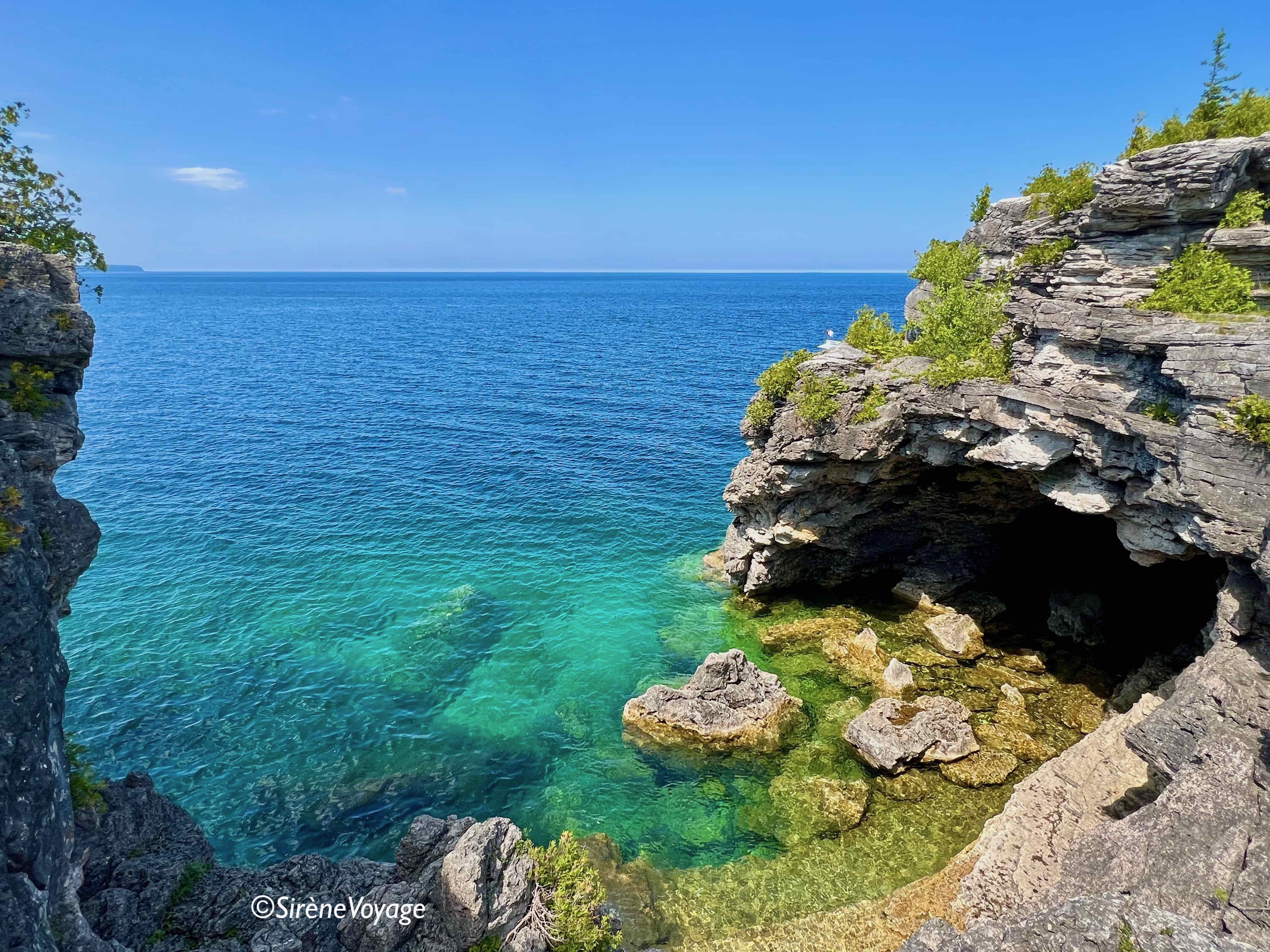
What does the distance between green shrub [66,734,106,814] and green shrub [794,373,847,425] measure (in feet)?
87.8

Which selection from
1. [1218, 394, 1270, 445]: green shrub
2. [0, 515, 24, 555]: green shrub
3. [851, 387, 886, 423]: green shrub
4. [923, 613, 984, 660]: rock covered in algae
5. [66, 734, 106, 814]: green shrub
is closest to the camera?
[0, 515, 24, 555]: green shrub

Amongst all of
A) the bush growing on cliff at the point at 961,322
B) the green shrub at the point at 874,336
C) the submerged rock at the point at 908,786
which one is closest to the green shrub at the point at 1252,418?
the bush growing on cliff at the point at 961,322

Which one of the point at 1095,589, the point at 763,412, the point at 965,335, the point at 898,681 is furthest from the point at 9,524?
the point at 1095,589

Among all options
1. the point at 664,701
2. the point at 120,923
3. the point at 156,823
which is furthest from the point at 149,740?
the point at 664,701

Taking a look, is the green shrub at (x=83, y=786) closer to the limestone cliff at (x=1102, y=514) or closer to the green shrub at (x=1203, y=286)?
the limestone cliff at (x=1102, y=514)

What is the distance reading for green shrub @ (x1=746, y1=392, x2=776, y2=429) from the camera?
3133 centimetres

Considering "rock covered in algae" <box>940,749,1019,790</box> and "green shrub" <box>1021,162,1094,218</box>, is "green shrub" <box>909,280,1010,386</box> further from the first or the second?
"rock covered in algae" <box>940,749,1019,790</box>

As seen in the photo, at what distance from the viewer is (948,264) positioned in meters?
31.8

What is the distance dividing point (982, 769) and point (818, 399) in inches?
622

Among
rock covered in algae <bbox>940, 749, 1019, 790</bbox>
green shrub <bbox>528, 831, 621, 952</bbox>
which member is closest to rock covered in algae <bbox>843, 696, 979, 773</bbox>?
rock covered in algae <bbox>940, 749, 1019, 790</bbox>

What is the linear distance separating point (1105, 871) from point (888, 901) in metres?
5.80

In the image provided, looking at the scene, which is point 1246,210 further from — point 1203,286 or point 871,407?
point 871,407

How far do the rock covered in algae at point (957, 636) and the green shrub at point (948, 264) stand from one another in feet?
53.6

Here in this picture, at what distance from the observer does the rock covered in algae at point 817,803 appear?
21172 mm
